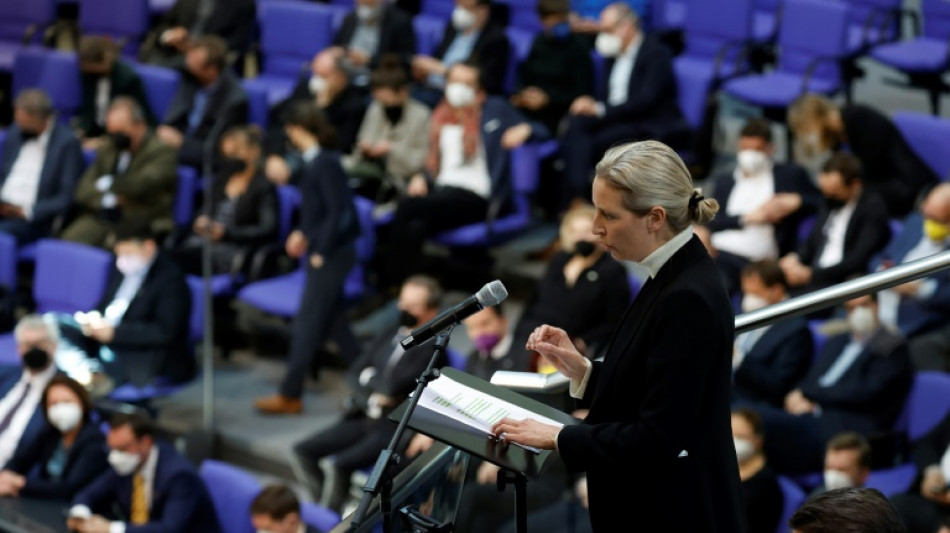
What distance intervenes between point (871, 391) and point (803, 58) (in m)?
2.99

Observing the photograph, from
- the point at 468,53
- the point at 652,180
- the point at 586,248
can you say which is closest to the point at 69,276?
the point at 586,248

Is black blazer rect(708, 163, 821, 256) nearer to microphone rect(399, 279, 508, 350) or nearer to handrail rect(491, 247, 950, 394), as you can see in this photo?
handrail rect(491, 247, 950, 394)

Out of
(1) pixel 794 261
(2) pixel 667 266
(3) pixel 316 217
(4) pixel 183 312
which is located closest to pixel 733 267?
(1) pixel 794 261

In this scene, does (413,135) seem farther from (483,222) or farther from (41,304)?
(41,304)

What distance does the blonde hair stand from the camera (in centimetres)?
216

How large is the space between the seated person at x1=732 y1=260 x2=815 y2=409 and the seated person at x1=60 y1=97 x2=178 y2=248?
306cm

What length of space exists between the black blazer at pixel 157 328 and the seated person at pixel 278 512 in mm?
1496

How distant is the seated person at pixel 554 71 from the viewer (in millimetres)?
7324

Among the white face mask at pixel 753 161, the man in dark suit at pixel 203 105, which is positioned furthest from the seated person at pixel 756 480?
the man in dark suit at pixel 203 105

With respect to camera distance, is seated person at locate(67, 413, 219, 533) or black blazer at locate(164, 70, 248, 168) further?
black blazer at locate(164, 70, 248, 168)

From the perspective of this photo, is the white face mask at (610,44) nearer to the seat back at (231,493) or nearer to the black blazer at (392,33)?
the black blazer at (392,33)

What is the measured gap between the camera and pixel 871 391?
496 cm

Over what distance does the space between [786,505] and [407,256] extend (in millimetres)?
2628

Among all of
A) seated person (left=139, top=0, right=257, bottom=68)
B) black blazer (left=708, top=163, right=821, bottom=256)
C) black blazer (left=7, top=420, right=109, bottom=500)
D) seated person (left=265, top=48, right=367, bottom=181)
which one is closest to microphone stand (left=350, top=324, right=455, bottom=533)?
black blazer (left=7, top=420, right=109, bottom=500)
